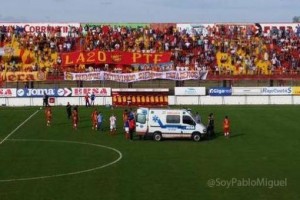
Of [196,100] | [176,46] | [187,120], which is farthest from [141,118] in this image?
[176,46]

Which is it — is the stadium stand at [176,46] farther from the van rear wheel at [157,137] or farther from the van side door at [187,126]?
the van rear wheel at [157,137]

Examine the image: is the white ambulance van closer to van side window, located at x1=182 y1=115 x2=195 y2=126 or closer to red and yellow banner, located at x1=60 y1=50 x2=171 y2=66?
van side window, located at x1=182 y1=115 x2=195 y2=126

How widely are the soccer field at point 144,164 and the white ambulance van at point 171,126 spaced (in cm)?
53

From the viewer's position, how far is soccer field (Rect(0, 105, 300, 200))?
23.9m

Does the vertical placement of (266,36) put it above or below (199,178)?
above

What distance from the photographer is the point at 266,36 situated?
3253 inches

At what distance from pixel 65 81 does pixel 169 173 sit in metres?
45.1

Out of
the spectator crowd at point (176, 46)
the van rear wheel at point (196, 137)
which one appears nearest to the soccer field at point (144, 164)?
the van rear wheel at point (196, 137)

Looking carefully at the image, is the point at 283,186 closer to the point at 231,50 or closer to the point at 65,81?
the point at 65,81

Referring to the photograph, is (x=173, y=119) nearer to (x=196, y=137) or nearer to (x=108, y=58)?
(x=196, y=137)

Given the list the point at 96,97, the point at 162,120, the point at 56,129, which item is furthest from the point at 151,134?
the point at 96,97

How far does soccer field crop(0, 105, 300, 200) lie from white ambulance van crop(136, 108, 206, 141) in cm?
53

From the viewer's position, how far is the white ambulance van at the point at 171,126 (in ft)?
124

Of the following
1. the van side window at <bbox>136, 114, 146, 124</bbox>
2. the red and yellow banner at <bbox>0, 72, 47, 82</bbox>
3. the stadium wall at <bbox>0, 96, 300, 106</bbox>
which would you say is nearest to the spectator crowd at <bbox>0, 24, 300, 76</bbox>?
the red and yellow banner at <bbox>0, 72, 47, 82</bbox>
